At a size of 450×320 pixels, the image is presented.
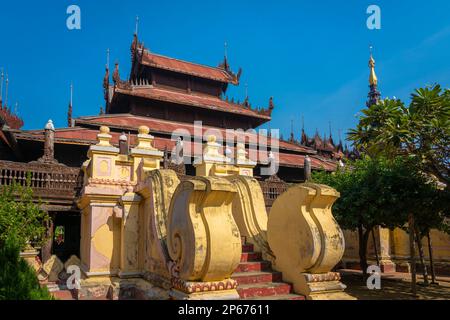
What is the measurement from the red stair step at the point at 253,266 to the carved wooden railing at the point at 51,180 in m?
6.62

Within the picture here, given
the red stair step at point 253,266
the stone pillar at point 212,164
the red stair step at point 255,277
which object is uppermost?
the stone pillar at point 212,164

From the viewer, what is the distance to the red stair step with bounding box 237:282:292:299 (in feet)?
17.3

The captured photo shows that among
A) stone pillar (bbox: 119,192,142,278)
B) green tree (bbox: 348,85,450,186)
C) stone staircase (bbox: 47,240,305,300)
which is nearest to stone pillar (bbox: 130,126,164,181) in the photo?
stone pillar (bbox: 119,192,142,278)

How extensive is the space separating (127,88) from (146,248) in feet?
52.5

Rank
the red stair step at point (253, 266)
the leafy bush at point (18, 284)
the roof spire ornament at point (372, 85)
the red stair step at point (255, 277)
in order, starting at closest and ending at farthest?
the leafy bush at point (18, 284), the red stair step at point (255, 277), the red stair step at point (253, 266), the roof spire ornament at point (372, 85)

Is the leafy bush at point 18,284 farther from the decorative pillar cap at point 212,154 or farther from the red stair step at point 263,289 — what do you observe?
the decorative pillar cap at point 212,154

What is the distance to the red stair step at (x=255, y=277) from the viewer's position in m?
5.69

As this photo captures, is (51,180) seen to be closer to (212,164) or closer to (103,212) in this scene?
(103,212)

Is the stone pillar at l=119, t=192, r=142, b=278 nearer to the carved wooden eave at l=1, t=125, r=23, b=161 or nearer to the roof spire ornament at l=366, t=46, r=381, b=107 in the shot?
the carved wooden eave at l=1, t=125, r=23, b=161

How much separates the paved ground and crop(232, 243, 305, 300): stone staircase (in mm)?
3736

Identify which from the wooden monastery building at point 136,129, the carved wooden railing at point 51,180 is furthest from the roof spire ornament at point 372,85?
the carved wooden railing at point 51,180
